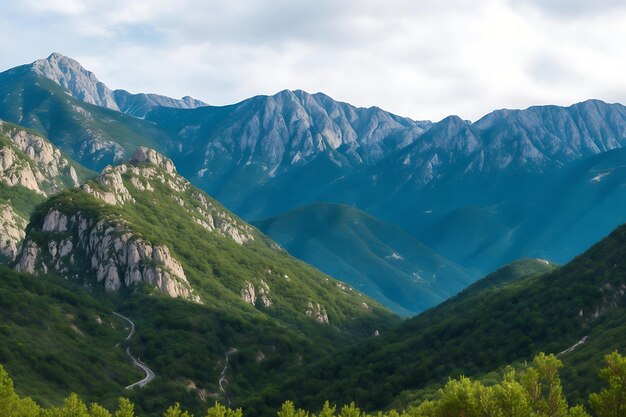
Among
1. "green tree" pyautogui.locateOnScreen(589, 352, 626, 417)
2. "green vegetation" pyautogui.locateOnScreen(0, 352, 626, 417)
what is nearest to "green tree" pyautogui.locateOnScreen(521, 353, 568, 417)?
"green vegetation" pyautogui.locateOnScreen(0, 352, 626, 417)

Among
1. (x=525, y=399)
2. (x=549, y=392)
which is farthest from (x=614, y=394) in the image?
(x=525, y=399)

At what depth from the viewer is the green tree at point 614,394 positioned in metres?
74.2

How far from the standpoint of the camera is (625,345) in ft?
529

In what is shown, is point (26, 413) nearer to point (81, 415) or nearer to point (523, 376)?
point (81, 415)

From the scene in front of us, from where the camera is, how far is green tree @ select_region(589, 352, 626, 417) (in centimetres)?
7419

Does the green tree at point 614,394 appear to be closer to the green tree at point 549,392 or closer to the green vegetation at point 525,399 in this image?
the green vegetation at point 525,399

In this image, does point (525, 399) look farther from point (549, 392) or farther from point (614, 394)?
point (614, 394)

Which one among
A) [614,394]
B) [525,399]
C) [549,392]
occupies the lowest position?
[525,399]

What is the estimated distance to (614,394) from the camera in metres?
74.2

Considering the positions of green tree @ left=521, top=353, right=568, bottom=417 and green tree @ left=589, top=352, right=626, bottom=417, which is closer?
green tree @ left=589, top=352, right=626, bottom=417

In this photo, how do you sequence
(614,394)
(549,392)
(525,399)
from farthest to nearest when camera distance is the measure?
(549,392), (525,399), (614,394)

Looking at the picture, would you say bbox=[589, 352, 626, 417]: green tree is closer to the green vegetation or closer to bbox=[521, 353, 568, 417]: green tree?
the green vegetation

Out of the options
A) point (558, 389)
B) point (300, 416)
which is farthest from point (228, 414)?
point (558, 389)

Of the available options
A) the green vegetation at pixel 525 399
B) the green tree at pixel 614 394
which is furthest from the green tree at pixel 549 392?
the green tree at pixel 614 394
